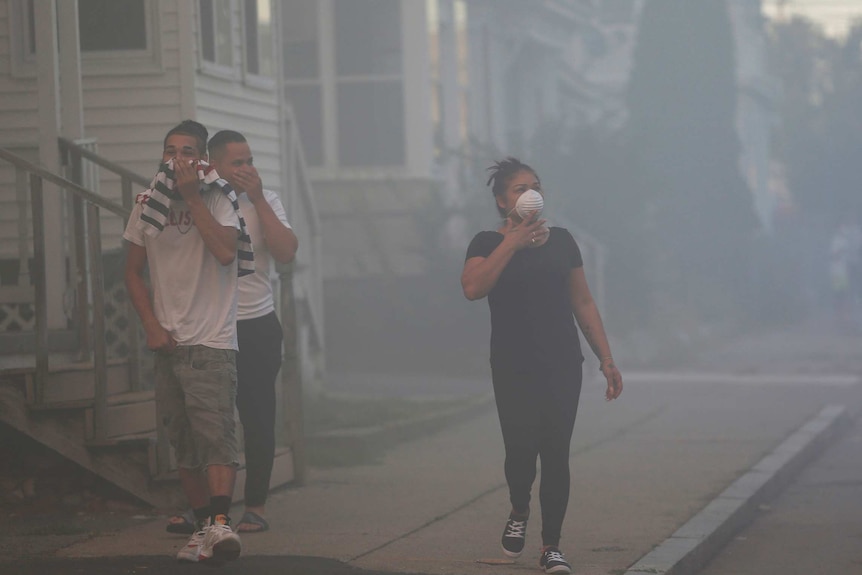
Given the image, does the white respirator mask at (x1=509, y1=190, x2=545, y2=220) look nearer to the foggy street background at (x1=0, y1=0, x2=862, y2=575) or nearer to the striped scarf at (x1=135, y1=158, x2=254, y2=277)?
the striped scarf at (x1=135, y1=158, x2=254, y2=277)

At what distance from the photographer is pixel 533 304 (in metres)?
6.60

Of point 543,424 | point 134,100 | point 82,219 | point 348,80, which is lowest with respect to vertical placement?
point 543,424

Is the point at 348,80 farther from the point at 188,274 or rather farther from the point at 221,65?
the point at 188,274

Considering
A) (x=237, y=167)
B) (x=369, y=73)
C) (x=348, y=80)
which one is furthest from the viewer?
(x=369, y=73)

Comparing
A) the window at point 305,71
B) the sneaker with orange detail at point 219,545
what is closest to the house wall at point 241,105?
the sneaker with orange detail at point 219,545

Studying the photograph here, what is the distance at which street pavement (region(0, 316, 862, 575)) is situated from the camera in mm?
6848

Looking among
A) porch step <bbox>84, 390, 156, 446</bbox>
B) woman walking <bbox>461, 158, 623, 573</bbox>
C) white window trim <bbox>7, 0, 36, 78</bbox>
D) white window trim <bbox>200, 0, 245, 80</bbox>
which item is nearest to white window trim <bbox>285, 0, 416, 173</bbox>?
white window trim <bbox>200, 0, 245, 80</bbox>

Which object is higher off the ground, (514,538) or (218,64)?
(218,64)

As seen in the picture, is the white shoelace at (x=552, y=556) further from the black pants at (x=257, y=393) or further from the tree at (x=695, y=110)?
the tree at (x=695, y=110)

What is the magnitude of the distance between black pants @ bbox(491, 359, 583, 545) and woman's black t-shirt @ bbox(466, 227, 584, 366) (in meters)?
0.06

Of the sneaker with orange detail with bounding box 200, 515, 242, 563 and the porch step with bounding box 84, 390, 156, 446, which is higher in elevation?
the porch step with bounding box 84, 390, 156, 446

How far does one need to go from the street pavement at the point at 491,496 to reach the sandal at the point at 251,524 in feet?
0.19

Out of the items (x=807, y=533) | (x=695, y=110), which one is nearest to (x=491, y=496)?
(x=807, y=533)

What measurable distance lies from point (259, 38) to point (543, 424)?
7457 mm
